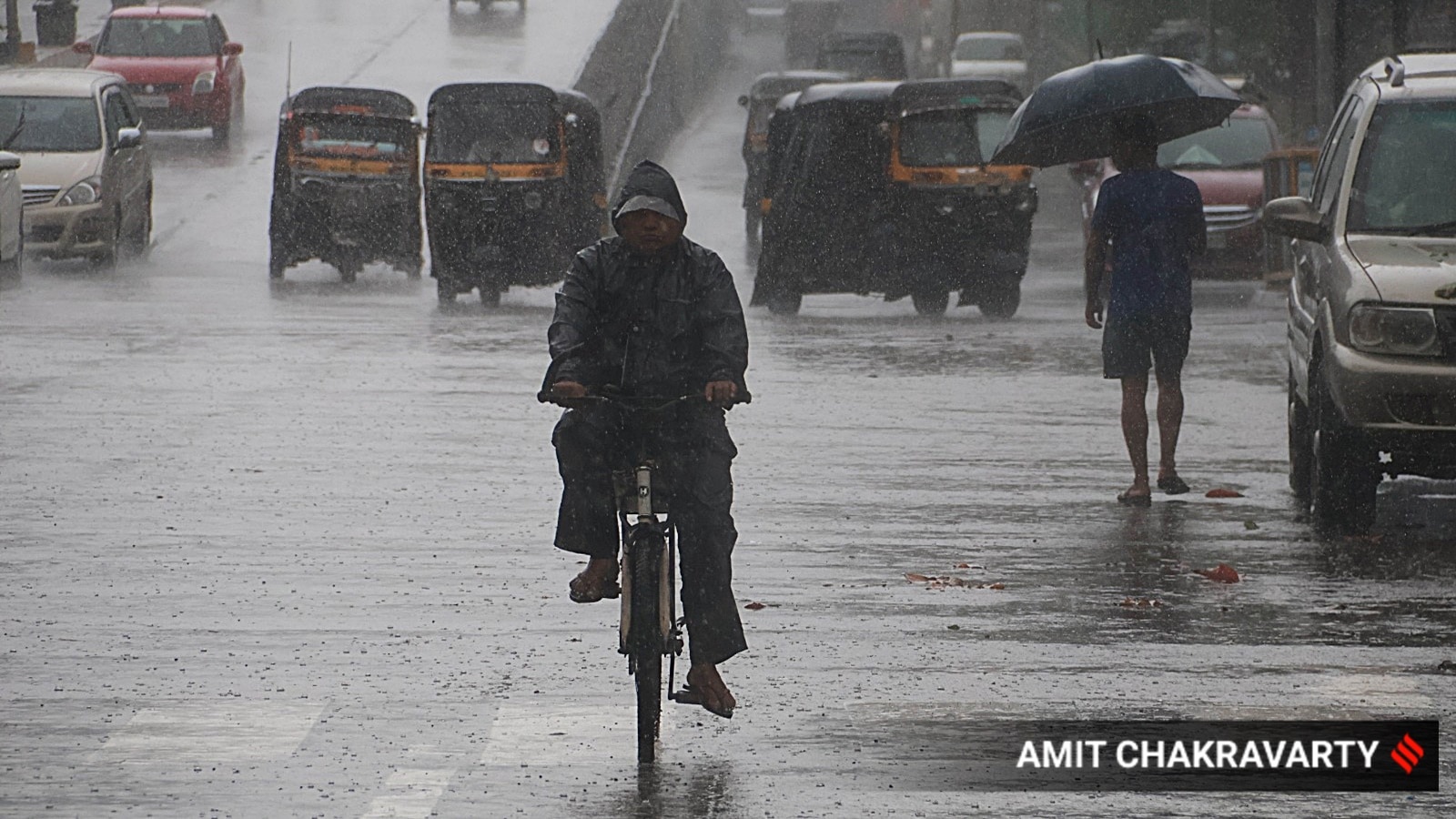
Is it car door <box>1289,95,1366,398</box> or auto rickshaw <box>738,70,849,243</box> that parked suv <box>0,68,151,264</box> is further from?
car door <box>1289,95,1366,398</box>

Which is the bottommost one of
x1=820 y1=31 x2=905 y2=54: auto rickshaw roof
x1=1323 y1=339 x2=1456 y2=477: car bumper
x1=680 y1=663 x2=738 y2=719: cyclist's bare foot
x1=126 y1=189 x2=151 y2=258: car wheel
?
x1=820 y1=31 x2=905 y2=54: auto rickshaw roof

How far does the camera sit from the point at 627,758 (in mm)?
7426

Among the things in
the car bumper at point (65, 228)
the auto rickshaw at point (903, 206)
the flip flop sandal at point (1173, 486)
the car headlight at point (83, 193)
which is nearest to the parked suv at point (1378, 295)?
the flip flop sandal at point (1173, 486)

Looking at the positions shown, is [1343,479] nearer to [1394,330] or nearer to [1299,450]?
[1394,330]

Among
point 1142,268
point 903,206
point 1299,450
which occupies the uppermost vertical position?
point 1142,268

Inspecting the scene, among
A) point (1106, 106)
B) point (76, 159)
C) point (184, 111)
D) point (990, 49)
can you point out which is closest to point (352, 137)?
point (76, 159)

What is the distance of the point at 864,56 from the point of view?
5650 centimetres

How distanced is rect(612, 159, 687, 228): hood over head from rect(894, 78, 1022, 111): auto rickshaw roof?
1874 centimetres

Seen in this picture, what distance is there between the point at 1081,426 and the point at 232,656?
8.13 metres

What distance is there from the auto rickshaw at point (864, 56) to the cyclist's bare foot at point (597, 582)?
1890 inches

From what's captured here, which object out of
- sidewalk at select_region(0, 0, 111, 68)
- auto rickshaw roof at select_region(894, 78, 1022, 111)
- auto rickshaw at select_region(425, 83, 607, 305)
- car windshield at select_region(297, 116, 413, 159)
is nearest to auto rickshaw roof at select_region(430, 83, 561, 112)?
auto rickshaw at select_region(425, 83, 607, 305)

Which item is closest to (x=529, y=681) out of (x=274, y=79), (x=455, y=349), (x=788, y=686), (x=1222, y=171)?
(x=788, y=686)

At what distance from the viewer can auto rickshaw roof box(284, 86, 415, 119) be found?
28.9 metres

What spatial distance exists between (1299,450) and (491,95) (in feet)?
51.9
